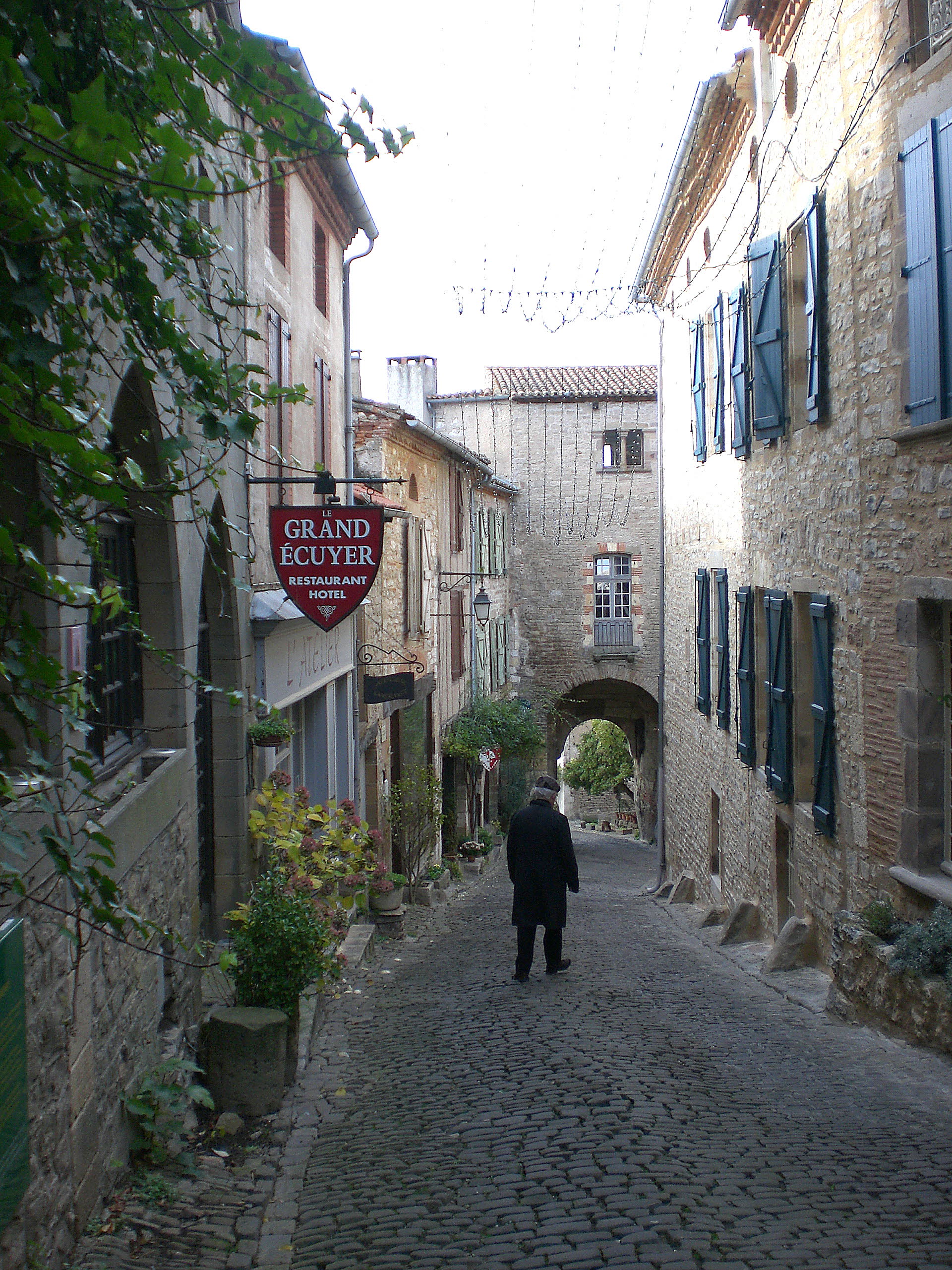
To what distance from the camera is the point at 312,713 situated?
11.1m

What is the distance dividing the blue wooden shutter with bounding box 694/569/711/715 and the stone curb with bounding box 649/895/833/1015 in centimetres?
292

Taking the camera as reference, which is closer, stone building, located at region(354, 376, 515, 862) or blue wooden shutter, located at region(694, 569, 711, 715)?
stone building, located at region(354, 376, 515, 862)

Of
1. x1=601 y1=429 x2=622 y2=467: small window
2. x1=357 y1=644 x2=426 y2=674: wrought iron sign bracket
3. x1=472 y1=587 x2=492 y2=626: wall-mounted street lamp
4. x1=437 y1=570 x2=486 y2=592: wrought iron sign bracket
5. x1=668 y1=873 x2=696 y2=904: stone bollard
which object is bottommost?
x1=668 y1=873 x2=696 y2=904: stone bollard

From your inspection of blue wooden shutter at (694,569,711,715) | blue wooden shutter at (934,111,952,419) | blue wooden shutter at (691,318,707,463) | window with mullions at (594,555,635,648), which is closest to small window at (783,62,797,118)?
blue wooden shutter at (934,111,952,419)

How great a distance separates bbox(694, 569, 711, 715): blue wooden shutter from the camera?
14383mm

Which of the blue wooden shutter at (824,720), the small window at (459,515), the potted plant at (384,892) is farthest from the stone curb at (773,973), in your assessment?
the small window at (459,515)

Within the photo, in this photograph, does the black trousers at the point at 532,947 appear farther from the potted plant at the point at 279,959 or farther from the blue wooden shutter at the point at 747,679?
the blue wooden shutter at the point at 747,679

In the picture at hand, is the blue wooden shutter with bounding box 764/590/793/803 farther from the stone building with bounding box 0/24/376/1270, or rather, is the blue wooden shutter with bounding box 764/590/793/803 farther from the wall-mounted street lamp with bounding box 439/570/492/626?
the wall-mounted street lamp with bounding box 439/570/492/626

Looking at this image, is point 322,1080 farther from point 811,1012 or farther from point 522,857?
point 811,1012

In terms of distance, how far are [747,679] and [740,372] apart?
10.6 ft

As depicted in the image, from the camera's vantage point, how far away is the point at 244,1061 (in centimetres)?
561

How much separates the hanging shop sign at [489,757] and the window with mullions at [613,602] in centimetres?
654

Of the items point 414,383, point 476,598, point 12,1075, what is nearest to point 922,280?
point 12,1075

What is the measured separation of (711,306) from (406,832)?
24.9 ft
